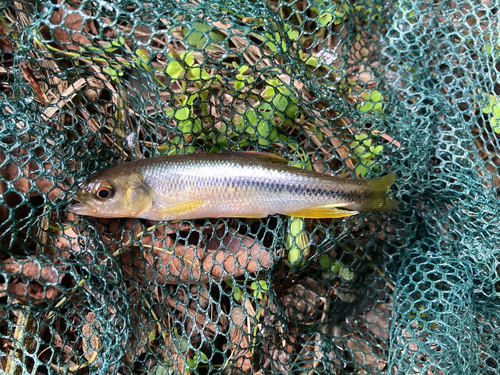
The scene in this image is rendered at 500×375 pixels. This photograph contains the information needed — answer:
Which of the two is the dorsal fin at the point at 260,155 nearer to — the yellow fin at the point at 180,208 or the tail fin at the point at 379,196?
the yellow fin at the point at 180,208

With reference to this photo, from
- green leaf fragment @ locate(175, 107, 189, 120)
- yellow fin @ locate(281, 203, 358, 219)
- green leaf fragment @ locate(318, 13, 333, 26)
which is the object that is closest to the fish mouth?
green leaf fragment @ locate(175, 107, 189, 120)

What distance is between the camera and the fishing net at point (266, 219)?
288 cm

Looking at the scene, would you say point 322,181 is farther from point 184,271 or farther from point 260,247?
point 184,271

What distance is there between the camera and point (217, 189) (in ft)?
9.63

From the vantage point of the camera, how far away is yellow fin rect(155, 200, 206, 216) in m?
2.98

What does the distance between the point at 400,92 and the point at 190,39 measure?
7.48 feet

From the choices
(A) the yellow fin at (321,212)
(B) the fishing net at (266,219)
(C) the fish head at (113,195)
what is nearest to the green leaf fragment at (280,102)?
(B) the fishing net at (266,219)

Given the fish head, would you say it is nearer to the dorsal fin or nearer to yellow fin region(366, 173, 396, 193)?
the dorsal fin

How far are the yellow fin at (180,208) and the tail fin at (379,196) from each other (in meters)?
1.45

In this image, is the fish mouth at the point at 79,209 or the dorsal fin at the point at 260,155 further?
the dorsal fin at the point at 260,155

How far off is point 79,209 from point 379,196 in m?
2.62

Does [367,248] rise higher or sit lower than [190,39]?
lower

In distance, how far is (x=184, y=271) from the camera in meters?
3.18

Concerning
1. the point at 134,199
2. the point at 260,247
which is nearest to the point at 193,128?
the point at 134,199
